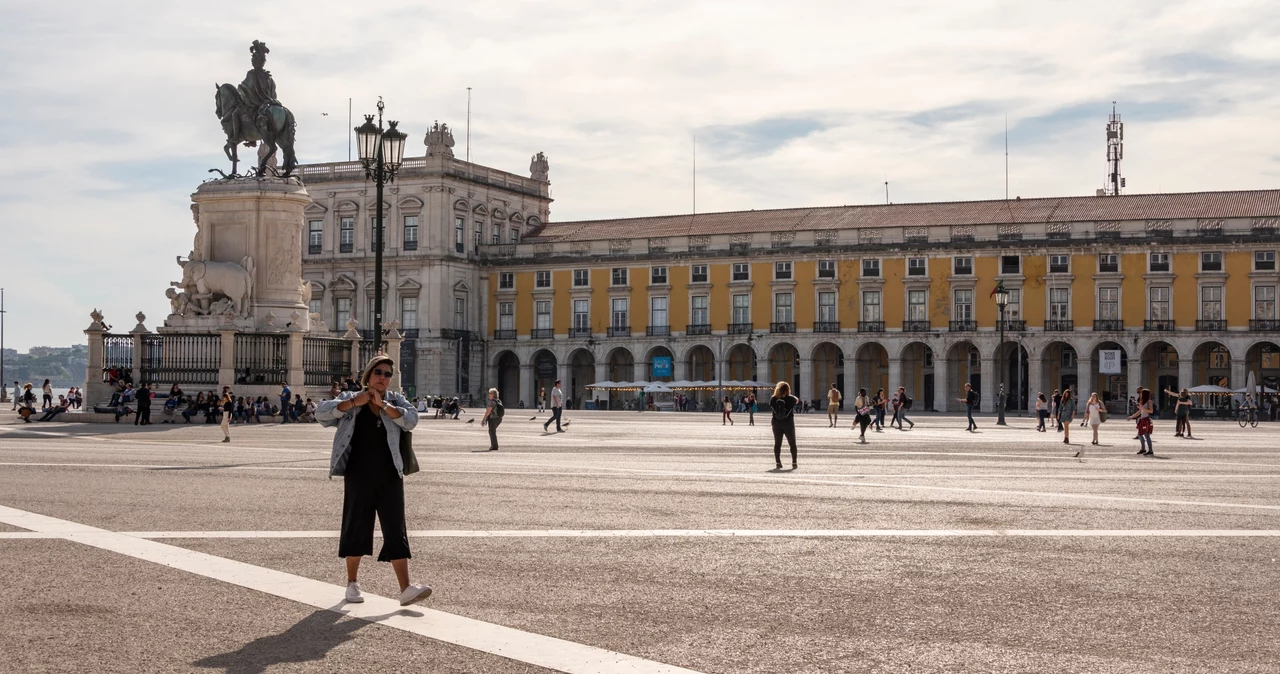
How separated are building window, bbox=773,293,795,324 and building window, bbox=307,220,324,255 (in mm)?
26338

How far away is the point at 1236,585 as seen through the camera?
9500mm

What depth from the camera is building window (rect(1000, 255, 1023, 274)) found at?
74562mm

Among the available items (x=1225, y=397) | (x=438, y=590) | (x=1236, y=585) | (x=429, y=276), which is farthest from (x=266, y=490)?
(x=429, y=276)

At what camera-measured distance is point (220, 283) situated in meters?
34.6

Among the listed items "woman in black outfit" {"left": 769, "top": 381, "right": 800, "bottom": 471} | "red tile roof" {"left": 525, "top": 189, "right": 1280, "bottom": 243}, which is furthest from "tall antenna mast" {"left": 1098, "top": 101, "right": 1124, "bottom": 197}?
"woman in black outfit" {"left": 769, "top": 381, "right": 800, "bottom": 471}

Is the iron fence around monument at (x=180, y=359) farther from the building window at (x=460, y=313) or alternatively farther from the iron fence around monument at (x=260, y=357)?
the building window at (x=460, y=313)

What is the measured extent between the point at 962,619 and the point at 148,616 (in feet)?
14.1

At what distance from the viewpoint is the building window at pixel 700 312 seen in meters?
80.9

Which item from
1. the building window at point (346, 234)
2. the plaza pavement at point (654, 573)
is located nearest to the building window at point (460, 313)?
the building window at point (346, 234)

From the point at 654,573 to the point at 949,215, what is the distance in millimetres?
70727

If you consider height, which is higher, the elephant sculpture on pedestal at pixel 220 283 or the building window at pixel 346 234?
the building window at pixel 346 234

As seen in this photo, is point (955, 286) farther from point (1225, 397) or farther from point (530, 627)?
point (530, 627)

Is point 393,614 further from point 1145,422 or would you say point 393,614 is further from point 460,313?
point 460,313

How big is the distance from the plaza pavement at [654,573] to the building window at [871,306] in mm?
58406
